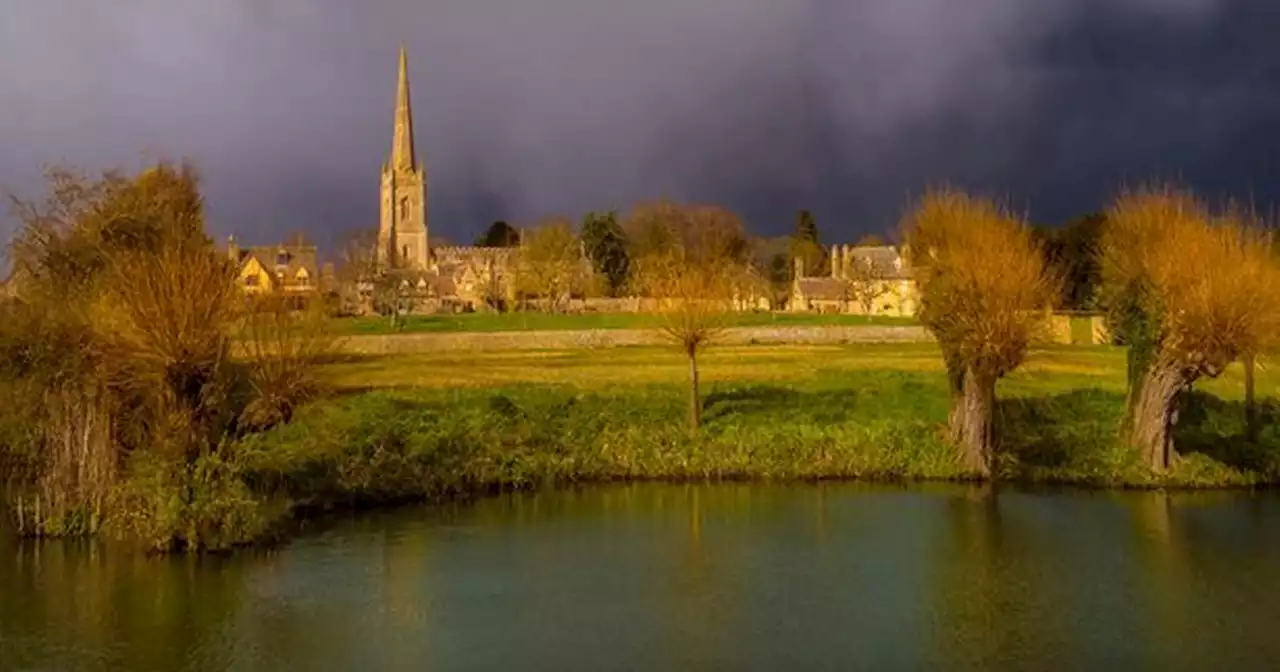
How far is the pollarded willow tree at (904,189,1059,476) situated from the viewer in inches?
1403

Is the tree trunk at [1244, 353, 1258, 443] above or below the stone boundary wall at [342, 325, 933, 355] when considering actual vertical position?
below

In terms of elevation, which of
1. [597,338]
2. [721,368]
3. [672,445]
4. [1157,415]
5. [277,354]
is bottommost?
[672,445]

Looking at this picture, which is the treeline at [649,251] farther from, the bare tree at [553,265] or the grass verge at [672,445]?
the grass verge at [672,445]

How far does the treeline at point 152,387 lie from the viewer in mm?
26719

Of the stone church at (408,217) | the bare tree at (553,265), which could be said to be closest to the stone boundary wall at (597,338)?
the bare tree at (553,265)

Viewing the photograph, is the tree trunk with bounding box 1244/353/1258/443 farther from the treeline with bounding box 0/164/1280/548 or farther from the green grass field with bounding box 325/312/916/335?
the green grass field with bounding box 325/312/916/335

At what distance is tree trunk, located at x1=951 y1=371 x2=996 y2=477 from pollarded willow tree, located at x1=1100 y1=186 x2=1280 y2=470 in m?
3.75

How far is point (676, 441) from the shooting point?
37.3 m

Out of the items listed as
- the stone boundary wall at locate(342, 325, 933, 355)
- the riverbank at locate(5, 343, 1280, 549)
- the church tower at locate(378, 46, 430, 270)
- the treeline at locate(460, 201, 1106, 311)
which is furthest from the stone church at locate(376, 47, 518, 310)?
the riverbank at locate(5, 343, 1280, 549)

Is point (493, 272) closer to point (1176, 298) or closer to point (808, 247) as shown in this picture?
point (808, 247)

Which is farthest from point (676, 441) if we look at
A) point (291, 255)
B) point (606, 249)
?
point (606, 249)

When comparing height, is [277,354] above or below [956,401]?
above

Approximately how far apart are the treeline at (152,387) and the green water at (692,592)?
1.14 meters

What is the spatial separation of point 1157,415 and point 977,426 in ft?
14.6
